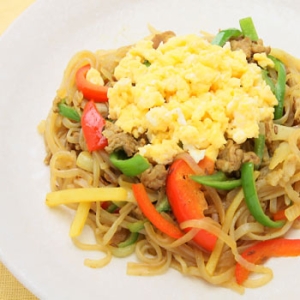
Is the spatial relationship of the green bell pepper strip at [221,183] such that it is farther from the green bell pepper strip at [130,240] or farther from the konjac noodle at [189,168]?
the green bell pepper strip at [130,240]

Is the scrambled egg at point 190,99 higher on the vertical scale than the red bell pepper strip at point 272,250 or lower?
higher

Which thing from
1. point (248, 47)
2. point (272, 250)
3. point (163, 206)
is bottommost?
point (272, 250)

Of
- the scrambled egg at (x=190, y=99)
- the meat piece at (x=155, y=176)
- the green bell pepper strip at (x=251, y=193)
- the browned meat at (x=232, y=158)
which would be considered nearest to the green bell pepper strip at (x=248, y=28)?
the scrambled egg at (x=190, y=99)

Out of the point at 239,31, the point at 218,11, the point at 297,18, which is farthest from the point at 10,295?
the point at 297,18

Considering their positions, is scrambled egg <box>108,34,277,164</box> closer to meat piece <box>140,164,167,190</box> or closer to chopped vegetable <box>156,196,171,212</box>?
meat piece <box>140,164,167,190</box>

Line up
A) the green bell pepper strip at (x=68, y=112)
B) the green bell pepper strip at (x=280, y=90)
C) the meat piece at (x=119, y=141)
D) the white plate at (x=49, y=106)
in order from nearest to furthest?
the white plate at (x=49, y=106), the meat piece at (x=119, y=141), the green bell pepper strip at (x=280, y=90), the green bell pepper strip at (x=68, y=112)

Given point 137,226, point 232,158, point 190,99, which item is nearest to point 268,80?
point 190,99

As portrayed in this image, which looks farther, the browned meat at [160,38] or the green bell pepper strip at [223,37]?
the browned meat at [160,38]

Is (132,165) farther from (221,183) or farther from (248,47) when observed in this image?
(248,47)

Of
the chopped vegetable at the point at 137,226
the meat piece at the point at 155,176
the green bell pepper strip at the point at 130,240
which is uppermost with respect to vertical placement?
the meat piece at the point at 155,176
